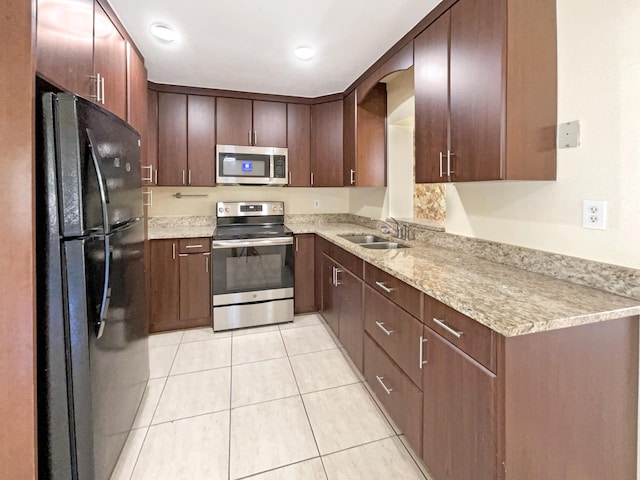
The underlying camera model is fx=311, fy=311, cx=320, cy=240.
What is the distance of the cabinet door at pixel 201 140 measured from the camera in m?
3.08

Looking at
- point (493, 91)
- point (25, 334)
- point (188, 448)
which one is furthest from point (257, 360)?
point (493, 91)

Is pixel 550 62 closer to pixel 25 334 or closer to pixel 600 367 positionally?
pixel 600 367

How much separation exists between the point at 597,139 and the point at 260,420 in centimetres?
214

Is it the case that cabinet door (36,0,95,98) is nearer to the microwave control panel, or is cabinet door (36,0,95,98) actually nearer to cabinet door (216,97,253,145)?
cabinet door (216,97,253,145)

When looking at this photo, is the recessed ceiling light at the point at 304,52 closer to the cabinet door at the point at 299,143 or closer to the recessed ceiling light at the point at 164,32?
the recessed ceiling light at the point at 164,32

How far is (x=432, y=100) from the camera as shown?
177 cm

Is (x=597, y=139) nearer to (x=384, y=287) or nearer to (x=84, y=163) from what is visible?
(x=384, y=287)

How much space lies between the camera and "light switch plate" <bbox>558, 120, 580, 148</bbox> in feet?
4.34

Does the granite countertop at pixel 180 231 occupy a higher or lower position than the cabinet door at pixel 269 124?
lower

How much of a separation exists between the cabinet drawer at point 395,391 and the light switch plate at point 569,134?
4.18 ft

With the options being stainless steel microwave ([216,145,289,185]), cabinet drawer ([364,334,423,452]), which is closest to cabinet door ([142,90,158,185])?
stainless steel microwave ([216,145,289,185])

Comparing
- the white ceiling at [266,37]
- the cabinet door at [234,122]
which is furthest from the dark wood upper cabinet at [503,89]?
the cabinet door at [234,122]

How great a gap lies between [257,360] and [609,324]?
2142mm

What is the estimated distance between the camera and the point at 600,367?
3.52 feet
